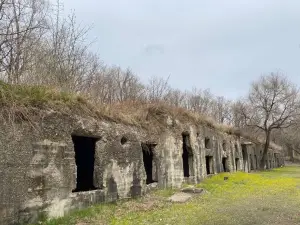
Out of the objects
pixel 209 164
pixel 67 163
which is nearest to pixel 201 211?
pixel 67 163

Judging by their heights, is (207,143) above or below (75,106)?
below

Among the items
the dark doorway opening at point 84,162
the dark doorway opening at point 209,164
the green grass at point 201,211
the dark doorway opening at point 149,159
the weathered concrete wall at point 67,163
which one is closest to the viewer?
the weathered concrete wall at point 67,163

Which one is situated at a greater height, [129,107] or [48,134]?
[129,107]

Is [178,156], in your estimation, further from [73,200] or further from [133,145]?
[73,200]

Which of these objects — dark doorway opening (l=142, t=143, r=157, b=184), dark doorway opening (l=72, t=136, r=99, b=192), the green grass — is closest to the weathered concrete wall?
dark doorway opening (l=142, t=143, r=157, b=184)

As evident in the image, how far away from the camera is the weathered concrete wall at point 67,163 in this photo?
267 inches

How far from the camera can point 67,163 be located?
812 cm

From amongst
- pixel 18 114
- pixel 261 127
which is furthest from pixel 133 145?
pixel 261 127

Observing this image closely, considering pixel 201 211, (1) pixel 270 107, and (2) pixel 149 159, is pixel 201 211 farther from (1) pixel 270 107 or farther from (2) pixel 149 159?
(1) pixel 270 107

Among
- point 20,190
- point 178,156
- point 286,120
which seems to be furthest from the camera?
point 286,120

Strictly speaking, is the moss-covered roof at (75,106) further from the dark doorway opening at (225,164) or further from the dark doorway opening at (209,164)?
the dark doorway opening at (225,164)

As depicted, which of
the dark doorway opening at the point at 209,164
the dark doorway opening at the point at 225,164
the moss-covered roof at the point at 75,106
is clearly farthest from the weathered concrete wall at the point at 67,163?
the dark doorway opening at the point at 225,164

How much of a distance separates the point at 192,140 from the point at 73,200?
9311 mm

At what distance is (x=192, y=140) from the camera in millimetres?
16500
